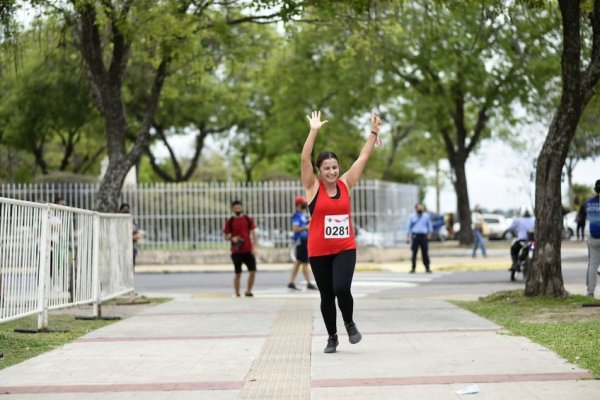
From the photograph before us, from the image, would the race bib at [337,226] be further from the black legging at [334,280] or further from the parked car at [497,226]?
the parked car at [497,226]

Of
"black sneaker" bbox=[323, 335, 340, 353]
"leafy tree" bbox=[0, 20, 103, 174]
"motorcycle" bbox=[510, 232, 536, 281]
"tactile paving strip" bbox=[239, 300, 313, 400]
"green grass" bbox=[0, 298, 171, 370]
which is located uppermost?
"leafy tree" bbox=[0, 20, 103, 174]

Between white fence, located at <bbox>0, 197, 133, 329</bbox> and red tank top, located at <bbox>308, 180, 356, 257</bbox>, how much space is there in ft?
10.2

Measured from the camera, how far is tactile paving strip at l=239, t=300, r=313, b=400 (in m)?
7.91

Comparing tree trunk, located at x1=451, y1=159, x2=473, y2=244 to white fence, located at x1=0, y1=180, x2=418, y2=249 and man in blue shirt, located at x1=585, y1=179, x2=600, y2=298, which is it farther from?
man in blue shirt, located at x1=585, y1=179, x2=600, y2=298

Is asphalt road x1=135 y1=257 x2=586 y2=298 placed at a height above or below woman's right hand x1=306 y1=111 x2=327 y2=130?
below

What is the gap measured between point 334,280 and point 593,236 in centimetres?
705

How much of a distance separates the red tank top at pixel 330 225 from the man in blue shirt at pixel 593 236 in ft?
22.1

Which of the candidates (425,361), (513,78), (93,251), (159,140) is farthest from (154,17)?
(159,140)

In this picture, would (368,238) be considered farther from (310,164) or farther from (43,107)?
(310,164)

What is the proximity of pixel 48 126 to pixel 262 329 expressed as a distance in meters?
34.4

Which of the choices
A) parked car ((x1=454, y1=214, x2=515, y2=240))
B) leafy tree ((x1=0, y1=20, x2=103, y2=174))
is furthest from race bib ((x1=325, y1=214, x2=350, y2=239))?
parked car ((x1=454, y1=214, x2=515, y2=240))

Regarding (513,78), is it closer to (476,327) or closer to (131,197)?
(131,197)

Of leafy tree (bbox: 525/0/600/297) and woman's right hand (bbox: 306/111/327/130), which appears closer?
woman's right hand (bbox: 306/111/327/130)

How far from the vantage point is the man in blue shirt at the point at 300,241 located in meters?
20.3
